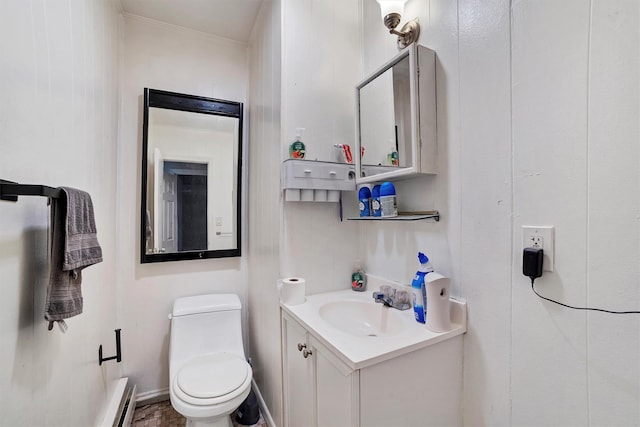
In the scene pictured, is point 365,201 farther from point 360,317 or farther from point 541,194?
point 541,194

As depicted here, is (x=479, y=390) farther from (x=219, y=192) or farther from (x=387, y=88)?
(x=219, y=192)

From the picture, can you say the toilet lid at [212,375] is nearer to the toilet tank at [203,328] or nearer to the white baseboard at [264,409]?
the toilet tank at [203,328]

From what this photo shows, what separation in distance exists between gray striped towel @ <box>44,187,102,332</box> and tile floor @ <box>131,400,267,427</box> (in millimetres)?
1264

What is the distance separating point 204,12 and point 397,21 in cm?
134

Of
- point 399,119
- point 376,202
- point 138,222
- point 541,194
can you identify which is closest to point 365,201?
point 376,202

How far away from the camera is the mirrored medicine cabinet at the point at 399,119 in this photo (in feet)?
3.44

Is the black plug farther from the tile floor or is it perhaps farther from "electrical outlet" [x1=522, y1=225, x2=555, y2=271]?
the tile floor

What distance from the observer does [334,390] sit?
2.92ft

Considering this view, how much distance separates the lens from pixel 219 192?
195 centimetres

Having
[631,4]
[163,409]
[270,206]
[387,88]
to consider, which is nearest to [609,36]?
[631,4]

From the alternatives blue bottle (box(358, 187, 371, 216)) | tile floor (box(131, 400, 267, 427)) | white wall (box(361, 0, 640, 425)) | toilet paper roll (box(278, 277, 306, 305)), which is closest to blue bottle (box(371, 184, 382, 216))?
blue bottle (box(358, 187, 371, 216))

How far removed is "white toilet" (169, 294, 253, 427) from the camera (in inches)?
49.3

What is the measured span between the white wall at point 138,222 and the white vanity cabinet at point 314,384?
93 cm

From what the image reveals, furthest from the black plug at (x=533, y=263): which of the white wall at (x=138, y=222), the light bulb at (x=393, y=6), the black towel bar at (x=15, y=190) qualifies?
the white wall at (x=138, y=222)
